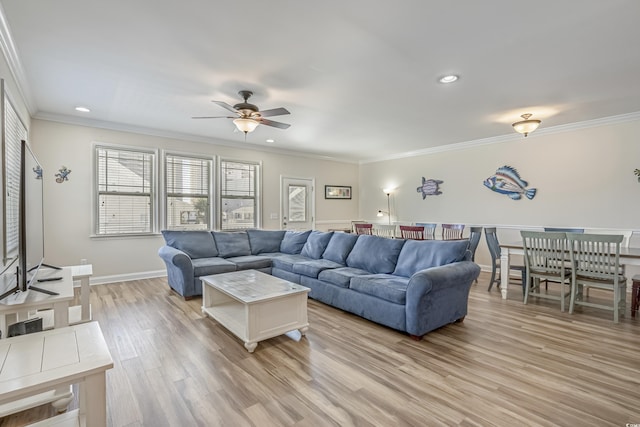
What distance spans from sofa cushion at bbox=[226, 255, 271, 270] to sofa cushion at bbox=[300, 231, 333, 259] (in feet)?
2.14

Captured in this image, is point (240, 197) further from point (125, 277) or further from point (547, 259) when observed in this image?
point (547, 259)

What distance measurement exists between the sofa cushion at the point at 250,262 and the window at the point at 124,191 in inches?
72.1

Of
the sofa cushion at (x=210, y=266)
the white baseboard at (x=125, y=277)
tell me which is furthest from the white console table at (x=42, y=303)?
the white baseboard at (x=125, y=277)

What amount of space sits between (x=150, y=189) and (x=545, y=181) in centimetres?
692

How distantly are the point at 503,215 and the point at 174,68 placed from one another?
5.87 metres

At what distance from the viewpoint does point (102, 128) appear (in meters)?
4.99

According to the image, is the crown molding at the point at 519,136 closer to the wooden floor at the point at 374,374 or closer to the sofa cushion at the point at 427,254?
the wooden floor at the point at 374,374

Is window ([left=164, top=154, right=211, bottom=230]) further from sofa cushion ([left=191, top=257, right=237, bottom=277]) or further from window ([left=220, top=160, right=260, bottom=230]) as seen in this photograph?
sofa cushion ([left=191, top=257, right=237, bottom=277])

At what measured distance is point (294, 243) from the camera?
17.8 feet

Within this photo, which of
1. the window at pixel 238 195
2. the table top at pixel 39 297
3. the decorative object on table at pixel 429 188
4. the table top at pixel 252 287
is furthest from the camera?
the decorative object on table at pixel 429 188

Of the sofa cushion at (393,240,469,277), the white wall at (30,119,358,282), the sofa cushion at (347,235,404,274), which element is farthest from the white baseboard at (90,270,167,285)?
the sofa cushion at (393,240,469,277)

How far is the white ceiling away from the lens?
2.21 metres

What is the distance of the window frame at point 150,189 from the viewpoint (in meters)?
4.93

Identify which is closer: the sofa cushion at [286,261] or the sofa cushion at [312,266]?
the sofa cushion at [312,266]
